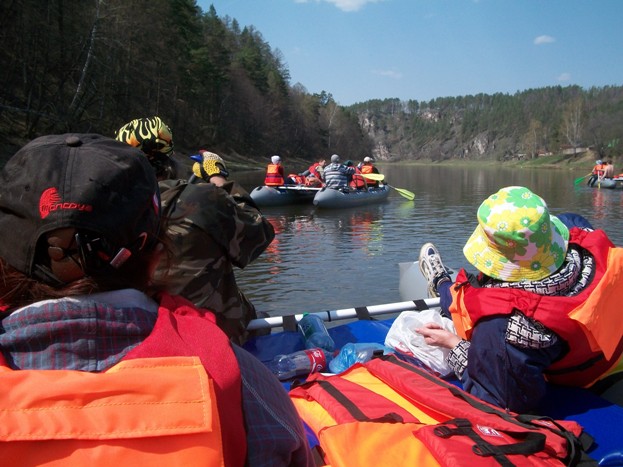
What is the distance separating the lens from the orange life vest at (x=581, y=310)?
6.91 ft

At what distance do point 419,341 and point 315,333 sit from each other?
2.47ft

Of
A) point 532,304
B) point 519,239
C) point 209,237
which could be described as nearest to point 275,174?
point 209,237

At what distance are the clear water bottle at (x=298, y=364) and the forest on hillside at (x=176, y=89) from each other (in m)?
20.0

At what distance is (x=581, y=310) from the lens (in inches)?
83.2

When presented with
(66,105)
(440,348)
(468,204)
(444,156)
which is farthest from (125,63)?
(444,156)

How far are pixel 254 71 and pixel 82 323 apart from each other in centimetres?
6346

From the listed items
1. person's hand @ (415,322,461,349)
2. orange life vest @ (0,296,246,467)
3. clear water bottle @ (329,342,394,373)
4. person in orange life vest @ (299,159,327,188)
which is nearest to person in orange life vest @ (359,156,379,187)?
person in orange life vest @ (299,159,327,188)

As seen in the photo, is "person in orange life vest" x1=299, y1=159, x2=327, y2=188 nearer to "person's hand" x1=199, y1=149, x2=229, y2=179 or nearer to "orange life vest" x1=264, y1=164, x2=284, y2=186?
"orange life vest" x1=264, y1=164, x2=284, y2=186

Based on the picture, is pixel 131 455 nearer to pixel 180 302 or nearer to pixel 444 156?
pixel 180 302

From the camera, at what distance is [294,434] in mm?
984

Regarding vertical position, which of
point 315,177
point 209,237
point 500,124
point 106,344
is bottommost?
point 315,177

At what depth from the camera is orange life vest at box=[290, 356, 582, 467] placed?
1.78 meters

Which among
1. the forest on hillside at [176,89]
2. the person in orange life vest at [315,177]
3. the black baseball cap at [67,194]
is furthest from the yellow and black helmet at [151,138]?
the forest on hillside at [176,89]

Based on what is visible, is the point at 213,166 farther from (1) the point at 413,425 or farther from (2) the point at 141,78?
(2) the point at 141,78
